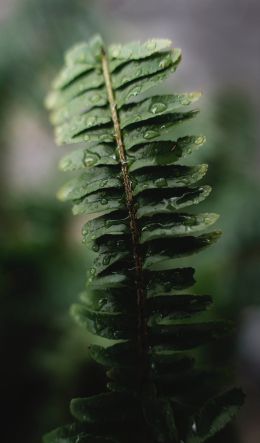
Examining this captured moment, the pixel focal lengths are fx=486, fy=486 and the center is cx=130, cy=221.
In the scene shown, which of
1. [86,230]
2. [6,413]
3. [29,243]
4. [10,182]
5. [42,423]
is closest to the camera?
[86,230]

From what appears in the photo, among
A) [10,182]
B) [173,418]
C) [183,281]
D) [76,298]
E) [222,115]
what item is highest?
[222,115]

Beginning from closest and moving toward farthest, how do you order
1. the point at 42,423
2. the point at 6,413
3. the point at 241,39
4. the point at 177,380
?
the point at 177,380, the point at 42,423, the point at 6,413, the point at 241,39

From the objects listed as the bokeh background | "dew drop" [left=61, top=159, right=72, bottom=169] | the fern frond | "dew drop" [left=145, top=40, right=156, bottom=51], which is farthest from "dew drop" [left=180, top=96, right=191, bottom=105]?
the bokeh background

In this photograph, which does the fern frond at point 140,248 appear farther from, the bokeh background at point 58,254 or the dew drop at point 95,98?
the bokeh background at point 58,254

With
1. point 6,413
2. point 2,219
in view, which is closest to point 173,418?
point 6,413

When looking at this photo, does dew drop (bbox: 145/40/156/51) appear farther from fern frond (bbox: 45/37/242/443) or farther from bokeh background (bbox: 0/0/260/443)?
bokeh background (bbox: 0/0/260/443)

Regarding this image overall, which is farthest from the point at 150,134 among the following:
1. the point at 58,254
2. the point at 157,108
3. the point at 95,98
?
the point at 58,254

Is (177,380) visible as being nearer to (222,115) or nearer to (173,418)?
(173,418)

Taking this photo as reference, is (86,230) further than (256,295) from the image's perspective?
No
